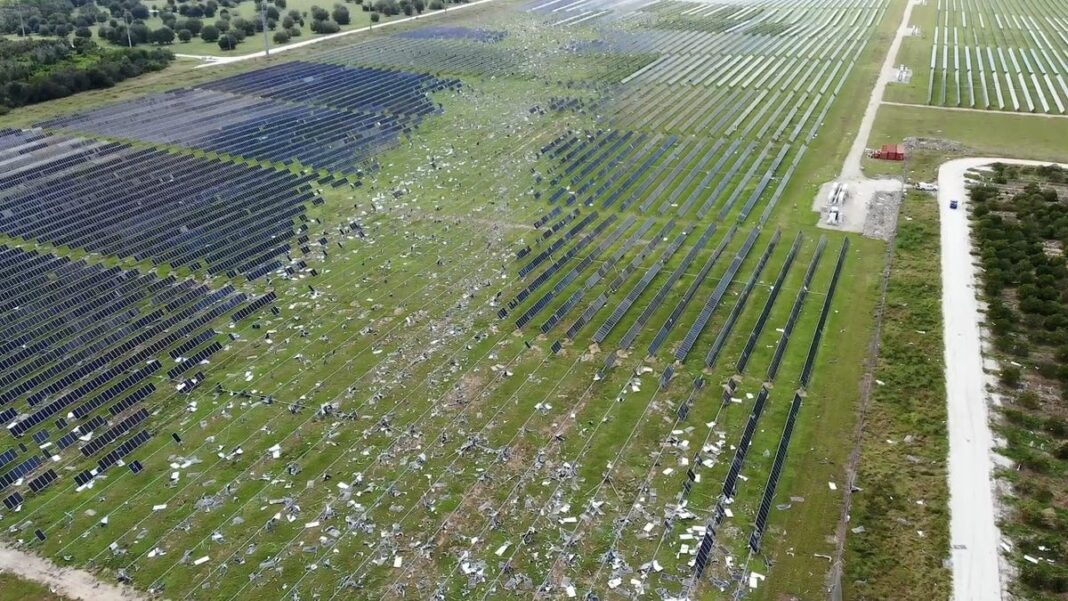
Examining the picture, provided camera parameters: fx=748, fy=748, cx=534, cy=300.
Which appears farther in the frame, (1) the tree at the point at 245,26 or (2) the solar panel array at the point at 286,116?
(1) the tree at the point at 245,26

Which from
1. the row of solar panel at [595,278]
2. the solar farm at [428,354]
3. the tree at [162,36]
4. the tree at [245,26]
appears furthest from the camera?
the tree at [245,26]

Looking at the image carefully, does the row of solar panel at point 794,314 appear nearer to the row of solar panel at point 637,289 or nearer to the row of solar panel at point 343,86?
the row of solar panel at point 637,289

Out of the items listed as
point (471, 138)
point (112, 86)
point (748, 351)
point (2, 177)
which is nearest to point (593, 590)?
point (748, 351)

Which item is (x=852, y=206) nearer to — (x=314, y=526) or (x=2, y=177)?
(x=314, y=526)

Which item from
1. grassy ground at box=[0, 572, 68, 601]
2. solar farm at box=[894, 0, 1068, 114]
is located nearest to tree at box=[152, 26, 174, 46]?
solar farm at box=[894, 0, 1068, 114]

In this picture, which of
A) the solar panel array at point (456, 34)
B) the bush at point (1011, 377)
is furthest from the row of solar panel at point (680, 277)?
the solar panel array at point (456, 34)
